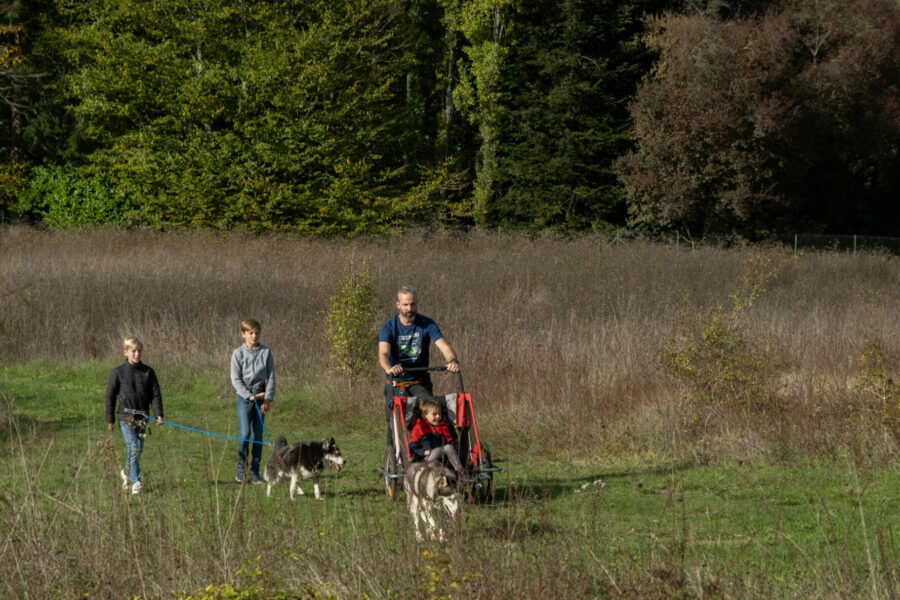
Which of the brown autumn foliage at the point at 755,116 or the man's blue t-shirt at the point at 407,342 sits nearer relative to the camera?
the man's blue t-shirt at the point at 407,342

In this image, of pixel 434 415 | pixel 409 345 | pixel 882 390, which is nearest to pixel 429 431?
pixel 434 415

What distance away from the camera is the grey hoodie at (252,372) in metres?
9.57

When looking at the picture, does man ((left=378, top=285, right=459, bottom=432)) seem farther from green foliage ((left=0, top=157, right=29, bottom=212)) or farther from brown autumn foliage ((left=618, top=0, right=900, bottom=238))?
green foliage ((left=0, top=157, right=29, bottom=212))

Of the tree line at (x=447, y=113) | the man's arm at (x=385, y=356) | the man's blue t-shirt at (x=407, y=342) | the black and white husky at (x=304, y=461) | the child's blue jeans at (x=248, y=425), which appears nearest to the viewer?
the man's arm at (x=385, y=356)

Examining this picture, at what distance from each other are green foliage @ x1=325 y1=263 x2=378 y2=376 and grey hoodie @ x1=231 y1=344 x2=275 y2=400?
16.1ft

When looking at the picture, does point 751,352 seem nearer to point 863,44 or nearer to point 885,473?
point 885,473

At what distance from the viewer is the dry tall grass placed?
11430 millimetres

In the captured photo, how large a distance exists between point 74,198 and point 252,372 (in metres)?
31.6

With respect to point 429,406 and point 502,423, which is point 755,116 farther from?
point 429,406

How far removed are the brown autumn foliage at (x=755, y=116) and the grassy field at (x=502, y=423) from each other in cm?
924

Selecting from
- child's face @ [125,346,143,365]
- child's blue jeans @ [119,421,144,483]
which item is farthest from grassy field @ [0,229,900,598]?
child's face @ [125,346,143,365]

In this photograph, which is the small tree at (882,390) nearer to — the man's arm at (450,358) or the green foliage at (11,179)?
the man's arm at (450,358)

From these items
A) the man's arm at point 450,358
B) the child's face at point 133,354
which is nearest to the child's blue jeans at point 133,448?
the child's face at point 133,354

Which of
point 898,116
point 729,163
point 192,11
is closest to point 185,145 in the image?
point 192,11
